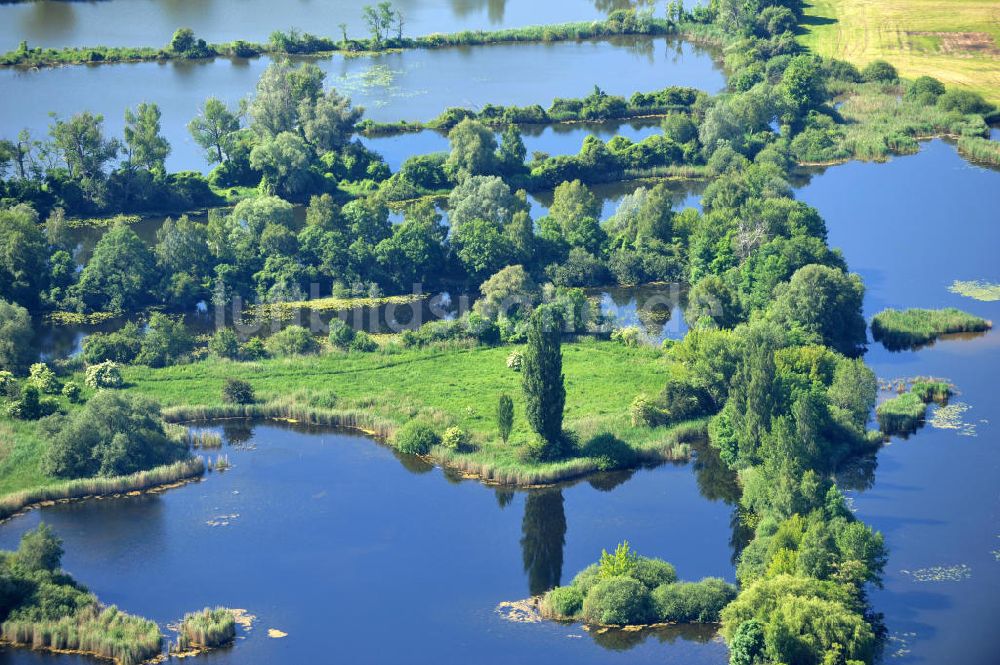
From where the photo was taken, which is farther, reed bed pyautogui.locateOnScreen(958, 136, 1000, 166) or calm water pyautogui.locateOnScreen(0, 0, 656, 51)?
calm water pyautogui.locateOnScreen(0, 0, 656, 51)

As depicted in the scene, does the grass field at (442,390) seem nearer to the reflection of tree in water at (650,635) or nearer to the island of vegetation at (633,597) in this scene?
the island of vegetation at (633,597)

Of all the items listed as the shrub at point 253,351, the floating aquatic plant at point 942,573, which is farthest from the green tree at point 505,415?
the floating aquatic plant at point 942,573

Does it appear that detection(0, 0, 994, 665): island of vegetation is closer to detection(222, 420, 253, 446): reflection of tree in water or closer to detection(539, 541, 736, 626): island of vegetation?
detection(539, 541, 736, 626): island of vegetation

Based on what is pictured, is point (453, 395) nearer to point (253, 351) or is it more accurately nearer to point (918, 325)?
point (253, 351)

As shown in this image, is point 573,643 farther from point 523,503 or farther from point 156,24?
point 156,24

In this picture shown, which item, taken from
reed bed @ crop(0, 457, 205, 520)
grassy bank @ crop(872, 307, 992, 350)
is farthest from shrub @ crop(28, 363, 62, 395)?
grassy bank @ crop(872, 307, 992, 350)

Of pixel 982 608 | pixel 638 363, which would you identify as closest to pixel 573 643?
pixel 982 608
